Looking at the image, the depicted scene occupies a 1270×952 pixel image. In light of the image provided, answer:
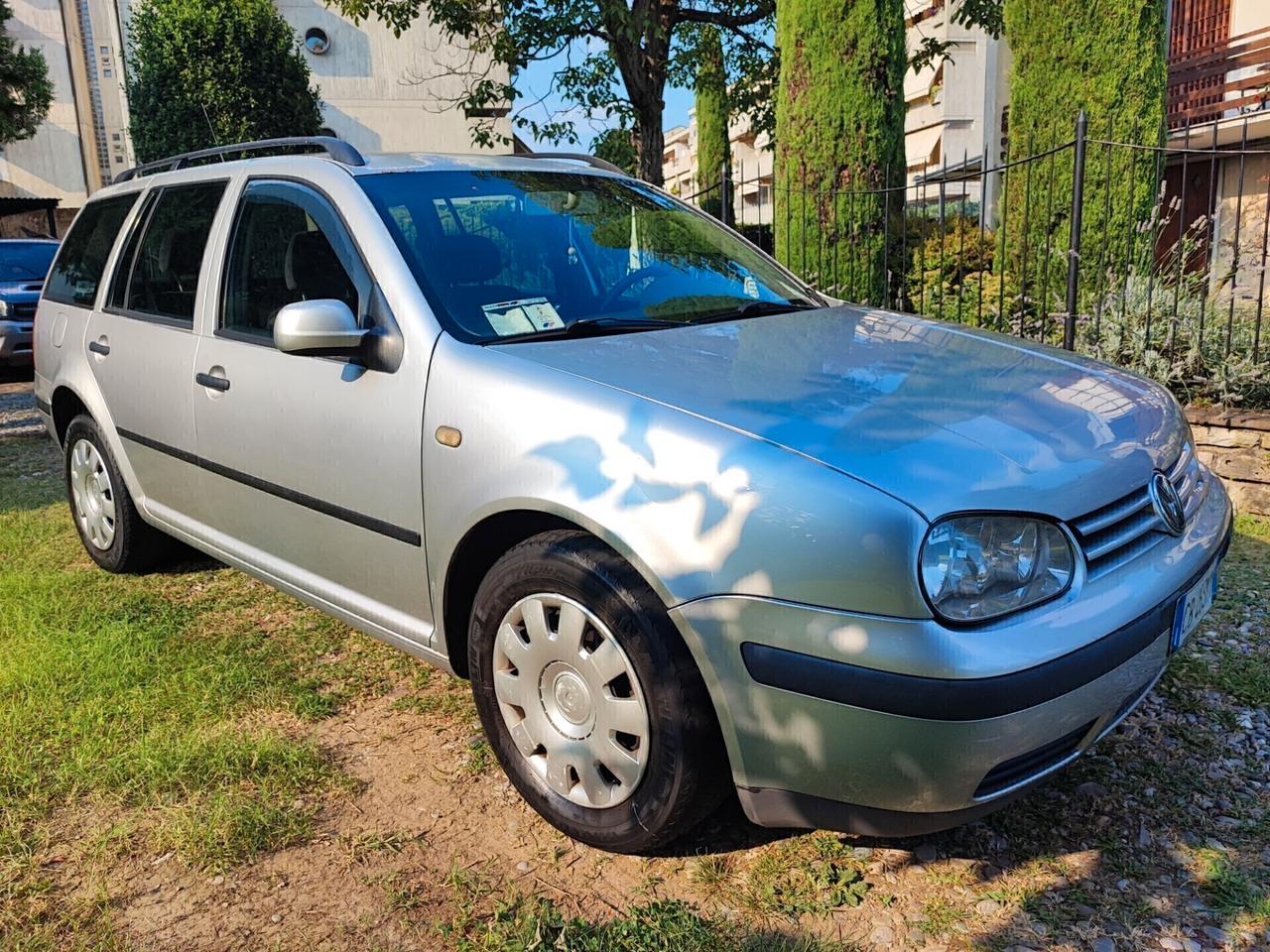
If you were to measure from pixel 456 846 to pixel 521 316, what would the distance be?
140cm

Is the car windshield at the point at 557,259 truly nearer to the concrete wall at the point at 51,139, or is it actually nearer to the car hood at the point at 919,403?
the car hood at the point at 919,403

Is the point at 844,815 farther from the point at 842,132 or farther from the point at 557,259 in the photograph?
the point at 842,132

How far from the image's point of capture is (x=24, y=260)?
404 inches

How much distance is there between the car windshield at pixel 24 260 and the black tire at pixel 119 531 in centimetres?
676

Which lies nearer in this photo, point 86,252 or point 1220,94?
point 86,252

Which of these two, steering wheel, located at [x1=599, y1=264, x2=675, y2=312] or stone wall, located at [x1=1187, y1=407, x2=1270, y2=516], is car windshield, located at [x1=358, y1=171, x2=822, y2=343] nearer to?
steering wheel, located at [x1=599, y1=264, x2=675, y2=312]

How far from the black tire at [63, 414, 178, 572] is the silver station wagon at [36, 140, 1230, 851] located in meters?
0.73

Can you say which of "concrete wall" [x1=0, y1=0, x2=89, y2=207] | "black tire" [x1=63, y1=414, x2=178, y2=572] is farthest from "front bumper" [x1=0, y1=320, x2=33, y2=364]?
"concrete wall" [x1=0, y1=0, x2=89, y2=207]

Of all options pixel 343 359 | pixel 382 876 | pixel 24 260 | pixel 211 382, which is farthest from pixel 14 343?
pixel 382 876

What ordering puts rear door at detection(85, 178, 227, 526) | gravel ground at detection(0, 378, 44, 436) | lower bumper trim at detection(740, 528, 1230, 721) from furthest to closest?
gravel ground at detection(0, 378, 44, 436)
rear door at detection(85, 178, 227, 526)
lower bumper trim at detection(740, 528, 1230, 721)

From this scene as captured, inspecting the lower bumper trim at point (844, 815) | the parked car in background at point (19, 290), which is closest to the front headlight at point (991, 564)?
the lower bumper trim at point (844, 815)

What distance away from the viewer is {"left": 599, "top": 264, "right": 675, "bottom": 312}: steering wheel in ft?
9.46

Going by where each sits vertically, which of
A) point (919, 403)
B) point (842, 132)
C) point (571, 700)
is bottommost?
point (571, 700)

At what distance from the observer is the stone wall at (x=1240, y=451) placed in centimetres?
491
